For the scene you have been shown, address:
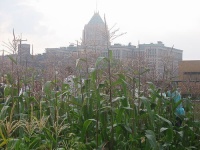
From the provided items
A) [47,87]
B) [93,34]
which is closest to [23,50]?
[47,87]

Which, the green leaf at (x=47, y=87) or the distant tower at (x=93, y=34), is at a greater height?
the distant tower at (x=93, y=34)

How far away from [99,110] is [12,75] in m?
1.21

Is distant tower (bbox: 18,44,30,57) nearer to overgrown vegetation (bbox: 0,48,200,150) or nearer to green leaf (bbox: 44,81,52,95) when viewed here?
overgrown vegetation (bbox: 0,48,200,150)

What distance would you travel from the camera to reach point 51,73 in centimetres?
445

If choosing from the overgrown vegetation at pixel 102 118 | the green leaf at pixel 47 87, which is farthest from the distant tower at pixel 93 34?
the green leaf at pixel 47 87

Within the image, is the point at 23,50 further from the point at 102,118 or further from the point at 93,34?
the point at 102,118

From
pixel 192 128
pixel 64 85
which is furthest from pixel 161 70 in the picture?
pixel 64 85

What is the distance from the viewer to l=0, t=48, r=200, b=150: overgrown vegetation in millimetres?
2590

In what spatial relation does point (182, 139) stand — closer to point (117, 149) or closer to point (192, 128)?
point (192, 128)

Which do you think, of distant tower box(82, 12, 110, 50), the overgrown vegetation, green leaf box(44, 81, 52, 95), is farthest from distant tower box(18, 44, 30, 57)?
distant tower box(82, 12, 110, 50)

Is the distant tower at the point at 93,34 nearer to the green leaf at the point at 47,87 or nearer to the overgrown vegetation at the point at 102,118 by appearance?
the overgrown vegetation at the point at 102,118

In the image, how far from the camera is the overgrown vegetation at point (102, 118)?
8.50 ft

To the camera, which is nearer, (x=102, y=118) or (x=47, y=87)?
(x=102, y=118)

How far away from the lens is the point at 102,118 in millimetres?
2836
